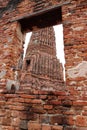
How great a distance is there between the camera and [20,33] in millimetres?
4086

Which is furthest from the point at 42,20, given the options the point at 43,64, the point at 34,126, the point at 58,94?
the point at 43,64

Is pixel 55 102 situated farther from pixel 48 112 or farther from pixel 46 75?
pixel 46 75

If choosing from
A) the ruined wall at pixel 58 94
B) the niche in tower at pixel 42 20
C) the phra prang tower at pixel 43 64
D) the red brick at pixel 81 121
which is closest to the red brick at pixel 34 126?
the ruined wall at pixel 58 94

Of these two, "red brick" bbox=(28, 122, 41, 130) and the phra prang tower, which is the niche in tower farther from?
the phra prang tower

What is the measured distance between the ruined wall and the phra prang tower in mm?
11492

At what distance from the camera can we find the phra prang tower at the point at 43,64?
53.6 ft

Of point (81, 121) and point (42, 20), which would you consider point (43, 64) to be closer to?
point (42, 20)

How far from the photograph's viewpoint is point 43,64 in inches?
720

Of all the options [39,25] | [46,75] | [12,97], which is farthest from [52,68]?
[12,97]

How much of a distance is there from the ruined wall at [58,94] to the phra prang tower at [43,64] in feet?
37.7

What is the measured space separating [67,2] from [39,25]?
946 millimetres

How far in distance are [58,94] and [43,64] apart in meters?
15.7

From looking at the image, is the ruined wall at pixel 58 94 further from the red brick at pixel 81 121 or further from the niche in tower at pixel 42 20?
the niche in tower at pixel 42 20

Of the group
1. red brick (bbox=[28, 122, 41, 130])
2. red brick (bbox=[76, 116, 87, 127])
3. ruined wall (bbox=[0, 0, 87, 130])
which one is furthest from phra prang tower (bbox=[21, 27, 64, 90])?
red brick (bbox=[76, 116, 87, 127])
